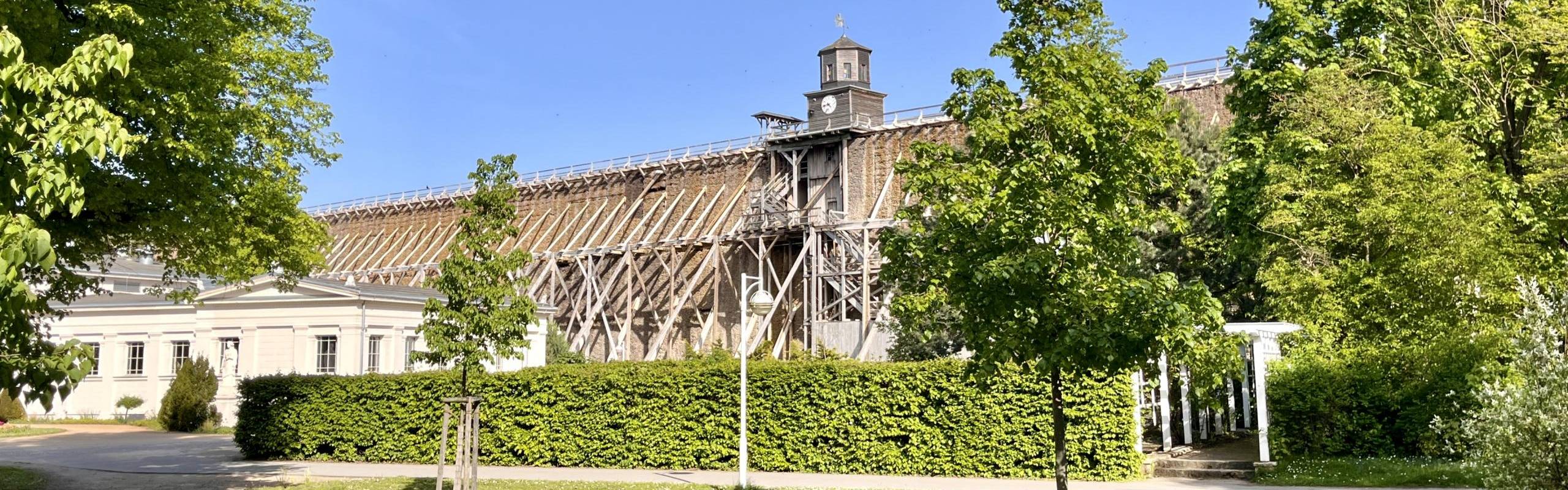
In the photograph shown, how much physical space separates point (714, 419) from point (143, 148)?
850 centimetres

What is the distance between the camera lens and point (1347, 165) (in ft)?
57.9

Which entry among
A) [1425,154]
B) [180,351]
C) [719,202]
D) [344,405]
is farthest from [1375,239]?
[719,202]

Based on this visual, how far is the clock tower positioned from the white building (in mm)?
18264

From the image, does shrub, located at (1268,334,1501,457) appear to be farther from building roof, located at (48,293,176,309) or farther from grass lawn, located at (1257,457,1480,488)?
building roof, located at (48,293,176,309)

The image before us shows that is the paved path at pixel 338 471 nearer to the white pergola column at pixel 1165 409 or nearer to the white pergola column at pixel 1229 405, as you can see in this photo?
the white pergola column at pixel 1165 409

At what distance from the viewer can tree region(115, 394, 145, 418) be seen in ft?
105

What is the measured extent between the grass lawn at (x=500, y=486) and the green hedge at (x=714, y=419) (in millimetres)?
2205

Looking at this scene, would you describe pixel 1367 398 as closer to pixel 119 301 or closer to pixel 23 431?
pixel 23 431

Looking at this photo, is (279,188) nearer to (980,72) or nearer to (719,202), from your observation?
(980,72)

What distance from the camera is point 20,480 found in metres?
15.6

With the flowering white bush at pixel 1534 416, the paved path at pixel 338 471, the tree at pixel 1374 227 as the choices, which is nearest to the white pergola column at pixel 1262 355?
the tree at pixel 1374 227

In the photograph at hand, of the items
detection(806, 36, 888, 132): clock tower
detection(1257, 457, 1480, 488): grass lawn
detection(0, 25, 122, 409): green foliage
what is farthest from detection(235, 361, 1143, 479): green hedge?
detection(806, 36, 888, 132): clock tower

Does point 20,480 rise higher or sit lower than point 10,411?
lower

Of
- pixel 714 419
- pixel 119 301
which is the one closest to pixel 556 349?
pixel 119 301
